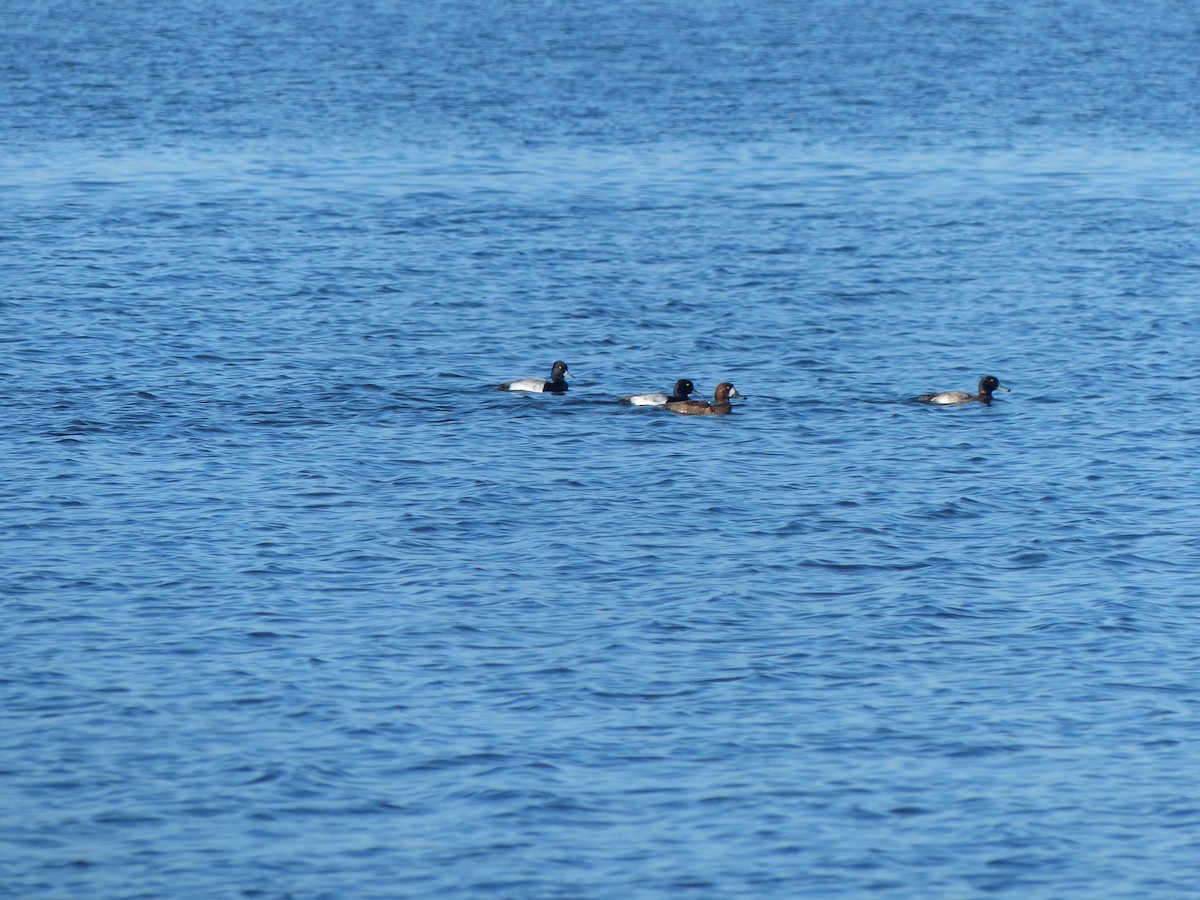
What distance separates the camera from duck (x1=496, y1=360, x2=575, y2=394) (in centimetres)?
3225

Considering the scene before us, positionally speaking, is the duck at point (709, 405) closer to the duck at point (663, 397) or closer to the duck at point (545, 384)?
the duck at point (663, 397)

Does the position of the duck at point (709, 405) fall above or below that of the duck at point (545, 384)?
below

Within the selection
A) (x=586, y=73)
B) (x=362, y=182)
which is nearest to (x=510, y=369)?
(x=362, y=182)

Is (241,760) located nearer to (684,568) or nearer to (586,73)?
(684,568)

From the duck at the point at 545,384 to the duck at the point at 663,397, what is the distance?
43.3 inches

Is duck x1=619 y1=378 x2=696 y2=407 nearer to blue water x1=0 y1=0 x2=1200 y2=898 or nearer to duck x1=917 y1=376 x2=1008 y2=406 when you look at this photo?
blue water x1=0 y1=0 x2=1200 y2=898

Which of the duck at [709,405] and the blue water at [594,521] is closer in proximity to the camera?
the blue water at [594,521]

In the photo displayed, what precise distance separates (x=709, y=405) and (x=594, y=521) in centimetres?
598

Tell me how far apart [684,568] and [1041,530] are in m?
5.08

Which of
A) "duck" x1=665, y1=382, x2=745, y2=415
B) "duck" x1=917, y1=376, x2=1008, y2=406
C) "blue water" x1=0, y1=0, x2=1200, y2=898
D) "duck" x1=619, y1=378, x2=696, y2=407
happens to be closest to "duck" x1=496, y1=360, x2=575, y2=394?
"blue water" x1=0, y1=0, x2=1200, y2=898

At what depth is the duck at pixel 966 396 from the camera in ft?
106

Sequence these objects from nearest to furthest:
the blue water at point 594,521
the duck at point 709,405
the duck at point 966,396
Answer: the blue water at point 594,521
the duck at point 709,405
the duck at point 966,396

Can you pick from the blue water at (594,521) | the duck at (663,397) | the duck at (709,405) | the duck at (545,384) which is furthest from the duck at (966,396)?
the duck at (545,384)

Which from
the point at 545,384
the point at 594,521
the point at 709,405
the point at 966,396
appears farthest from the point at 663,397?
the point at 594,521
